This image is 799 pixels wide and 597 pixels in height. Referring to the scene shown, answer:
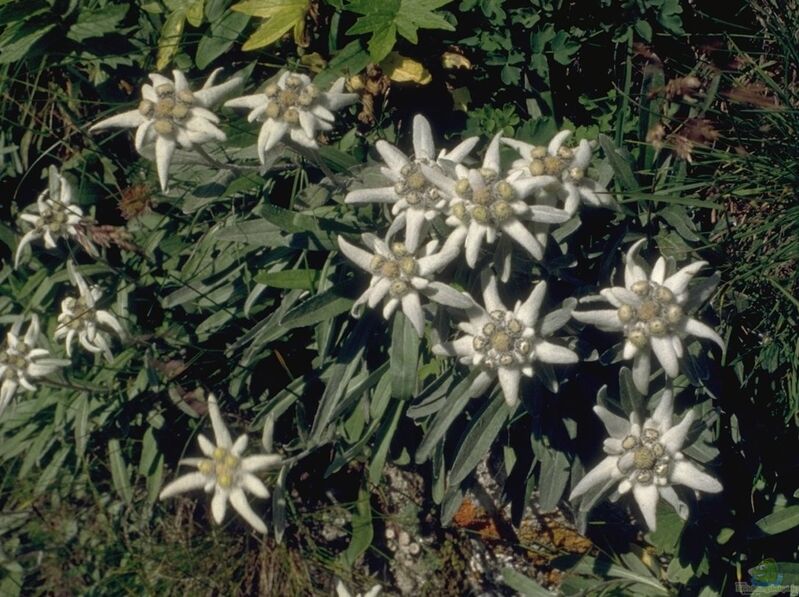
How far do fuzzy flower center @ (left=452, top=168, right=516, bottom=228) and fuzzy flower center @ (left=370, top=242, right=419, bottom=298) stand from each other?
244 millimetres

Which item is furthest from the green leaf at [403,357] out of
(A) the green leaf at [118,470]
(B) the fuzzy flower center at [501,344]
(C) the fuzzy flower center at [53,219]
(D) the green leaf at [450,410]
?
(A) the green leaf at [118,470]

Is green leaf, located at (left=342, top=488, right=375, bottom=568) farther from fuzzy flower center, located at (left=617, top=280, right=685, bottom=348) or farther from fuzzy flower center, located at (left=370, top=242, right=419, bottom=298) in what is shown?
fuzzy flower center, located at (left=617, top=280, right=685, bottom=348)

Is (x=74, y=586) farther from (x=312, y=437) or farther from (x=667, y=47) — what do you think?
(x=667, y=47)

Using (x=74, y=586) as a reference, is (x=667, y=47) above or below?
above

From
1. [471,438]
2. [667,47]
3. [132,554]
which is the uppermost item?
[667,47]

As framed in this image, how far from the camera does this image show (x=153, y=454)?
431 cm

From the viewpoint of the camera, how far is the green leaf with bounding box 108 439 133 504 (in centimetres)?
447

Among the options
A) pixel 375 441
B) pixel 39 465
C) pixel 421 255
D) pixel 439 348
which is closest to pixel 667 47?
pixel 421 255

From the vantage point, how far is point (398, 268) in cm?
291

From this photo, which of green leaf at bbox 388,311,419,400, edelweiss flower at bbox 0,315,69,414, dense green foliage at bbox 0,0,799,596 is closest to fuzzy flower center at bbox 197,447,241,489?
dense green foliage at bbox 0,0,799,596

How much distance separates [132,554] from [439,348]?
289 centimetres

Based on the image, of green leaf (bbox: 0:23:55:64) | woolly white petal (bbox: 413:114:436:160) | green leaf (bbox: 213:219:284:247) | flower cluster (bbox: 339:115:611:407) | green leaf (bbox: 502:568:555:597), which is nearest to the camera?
flower cluster (bbox: 339:115:611:407)

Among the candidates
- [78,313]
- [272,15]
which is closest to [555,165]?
[272,15]

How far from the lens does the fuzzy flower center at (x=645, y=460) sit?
2816 millimetres
